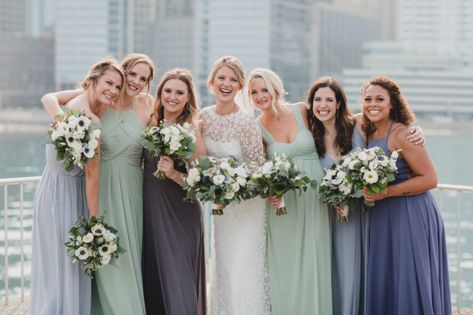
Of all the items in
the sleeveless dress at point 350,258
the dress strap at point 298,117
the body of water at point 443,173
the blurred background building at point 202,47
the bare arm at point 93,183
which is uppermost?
the blurred background building at point 202,47

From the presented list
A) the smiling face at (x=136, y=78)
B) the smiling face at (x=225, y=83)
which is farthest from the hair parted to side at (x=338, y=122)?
the smiling face at (x=136, y=78)

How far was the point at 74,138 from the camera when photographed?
4.00 metres

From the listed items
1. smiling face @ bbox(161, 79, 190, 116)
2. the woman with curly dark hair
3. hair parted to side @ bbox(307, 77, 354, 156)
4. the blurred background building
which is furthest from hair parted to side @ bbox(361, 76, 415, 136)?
the blurred background building

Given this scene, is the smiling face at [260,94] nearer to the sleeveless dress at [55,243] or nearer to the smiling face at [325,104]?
the smiling face at [325,104]

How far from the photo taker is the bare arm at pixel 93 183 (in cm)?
419

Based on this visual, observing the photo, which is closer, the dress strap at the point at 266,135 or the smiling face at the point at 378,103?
the smiling face at the point at 378,103

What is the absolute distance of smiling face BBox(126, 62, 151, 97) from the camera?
4.58 meters

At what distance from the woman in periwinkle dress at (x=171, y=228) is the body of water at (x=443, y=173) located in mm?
1926

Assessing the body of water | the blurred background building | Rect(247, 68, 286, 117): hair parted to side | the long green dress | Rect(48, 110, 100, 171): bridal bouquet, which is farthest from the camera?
the blurred background building

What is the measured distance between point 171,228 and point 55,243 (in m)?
0.75

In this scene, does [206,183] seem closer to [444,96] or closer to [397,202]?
[397,202]

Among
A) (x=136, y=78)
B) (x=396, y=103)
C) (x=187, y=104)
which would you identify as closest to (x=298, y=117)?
(x=396, y=103)

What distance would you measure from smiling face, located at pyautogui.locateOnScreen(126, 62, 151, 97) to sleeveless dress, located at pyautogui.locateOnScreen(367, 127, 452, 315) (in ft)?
5.32

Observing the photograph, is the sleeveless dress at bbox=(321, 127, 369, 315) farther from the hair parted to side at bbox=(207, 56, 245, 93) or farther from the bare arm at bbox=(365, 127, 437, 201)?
the hair parted to side at bbox=(207, 56, 245, 93)
